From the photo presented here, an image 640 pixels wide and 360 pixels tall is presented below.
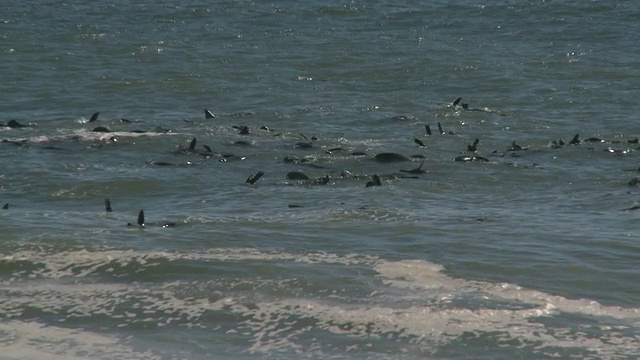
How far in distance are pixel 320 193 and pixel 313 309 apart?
137 inches

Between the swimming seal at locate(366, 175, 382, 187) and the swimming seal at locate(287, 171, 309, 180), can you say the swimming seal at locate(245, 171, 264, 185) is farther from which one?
the swimming seal at locate(366, 175, 382, 187)

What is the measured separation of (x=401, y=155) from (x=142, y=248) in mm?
4355

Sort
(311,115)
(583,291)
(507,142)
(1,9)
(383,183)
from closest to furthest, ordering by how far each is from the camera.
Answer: (583,291)
(383,183)
(507,142)
(311,115)
(1,9)

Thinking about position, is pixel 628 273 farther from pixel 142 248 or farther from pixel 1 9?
pixel 1 9

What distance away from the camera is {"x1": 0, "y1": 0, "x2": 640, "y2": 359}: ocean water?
5.79m

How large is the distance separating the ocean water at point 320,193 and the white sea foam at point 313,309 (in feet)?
0.06

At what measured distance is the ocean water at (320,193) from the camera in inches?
228

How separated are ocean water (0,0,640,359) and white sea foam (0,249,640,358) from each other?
0.02 metres

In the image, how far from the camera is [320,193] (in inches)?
375

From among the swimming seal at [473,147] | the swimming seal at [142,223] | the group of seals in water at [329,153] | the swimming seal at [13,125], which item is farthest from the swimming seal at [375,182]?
the swimming seal at [13,125]

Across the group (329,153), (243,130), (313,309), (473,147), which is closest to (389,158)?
(329,153)

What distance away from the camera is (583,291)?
648 cm

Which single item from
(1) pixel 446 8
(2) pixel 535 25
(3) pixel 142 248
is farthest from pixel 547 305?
(1) pixel 446 8

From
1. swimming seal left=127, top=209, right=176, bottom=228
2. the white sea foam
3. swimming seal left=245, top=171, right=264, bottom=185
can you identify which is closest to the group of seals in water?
swimming seal left=245, top=171, right=264, bottom=185
